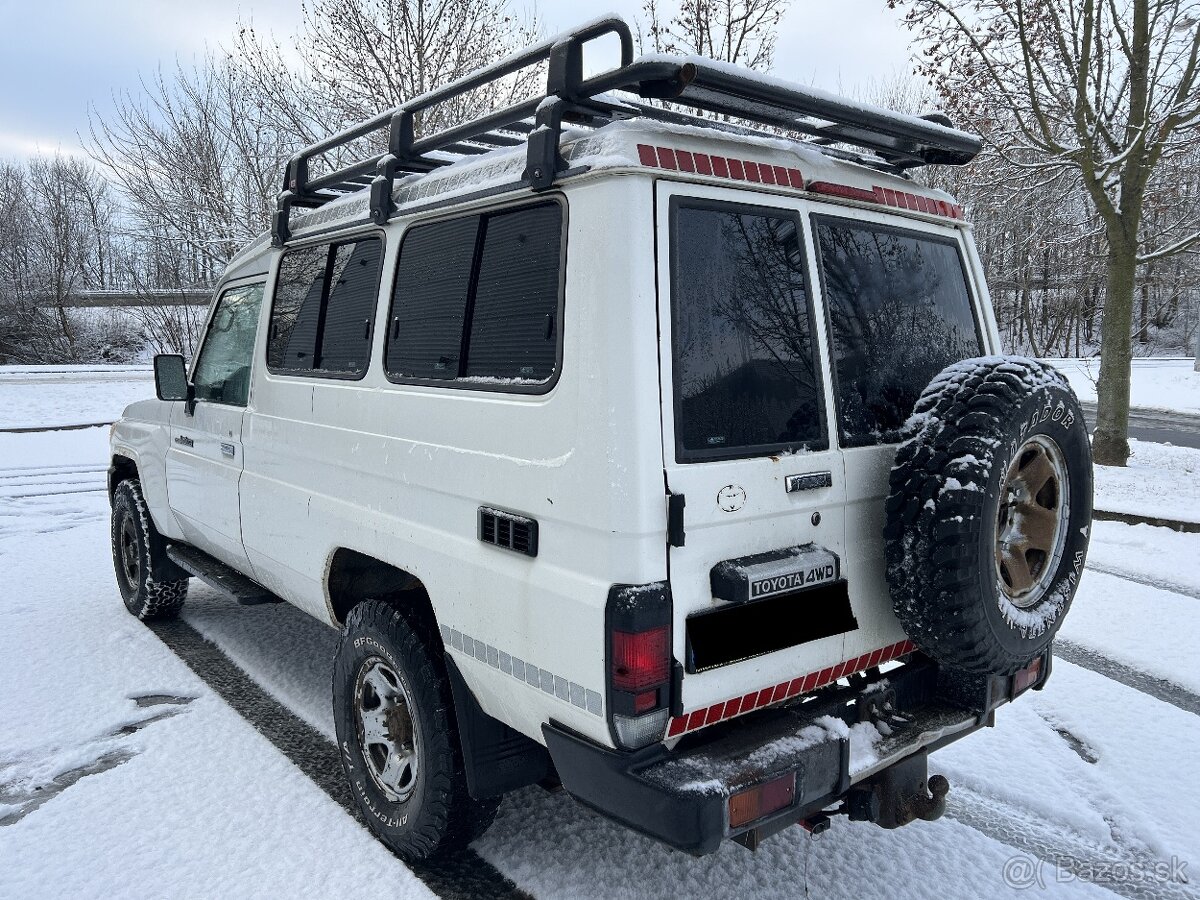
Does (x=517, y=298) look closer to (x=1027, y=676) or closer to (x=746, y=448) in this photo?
(x=746, y=448)

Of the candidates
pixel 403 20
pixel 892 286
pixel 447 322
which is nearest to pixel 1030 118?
pixel 403 20

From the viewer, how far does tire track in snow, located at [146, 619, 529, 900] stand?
2.81 meters

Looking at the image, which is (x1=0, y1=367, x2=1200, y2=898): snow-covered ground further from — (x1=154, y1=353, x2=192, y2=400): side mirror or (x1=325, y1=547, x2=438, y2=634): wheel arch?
→ (x1=154, y1=353, x2=192, y2=400): side mirror

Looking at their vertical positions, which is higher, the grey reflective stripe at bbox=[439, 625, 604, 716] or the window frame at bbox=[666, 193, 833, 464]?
the window frame at bbox=[666, 193, 833, 464]

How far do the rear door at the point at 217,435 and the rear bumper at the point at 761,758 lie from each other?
7.95 feet

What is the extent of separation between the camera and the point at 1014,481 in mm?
2629

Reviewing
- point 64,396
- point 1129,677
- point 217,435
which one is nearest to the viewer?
point 217,435

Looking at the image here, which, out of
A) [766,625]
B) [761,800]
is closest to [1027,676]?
[766,625]

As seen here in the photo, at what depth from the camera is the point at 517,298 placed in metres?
2.54

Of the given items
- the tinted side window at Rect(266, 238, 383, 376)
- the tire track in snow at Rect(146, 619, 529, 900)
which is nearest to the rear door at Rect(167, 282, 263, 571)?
the tinted side window at Rect(266, 238, 383, 376)

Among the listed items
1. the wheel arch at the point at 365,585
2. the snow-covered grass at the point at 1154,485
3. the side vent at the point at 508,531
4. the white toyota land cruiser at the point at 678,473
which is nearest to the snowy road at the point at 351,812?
the white toyota land cruiser at the point at 678,473

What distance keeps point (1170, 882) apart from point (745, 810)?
1773mm

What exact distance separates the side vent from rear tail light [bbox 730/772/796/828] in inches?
31.1

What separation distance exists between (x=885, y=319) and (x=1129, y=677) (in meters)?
3.01
